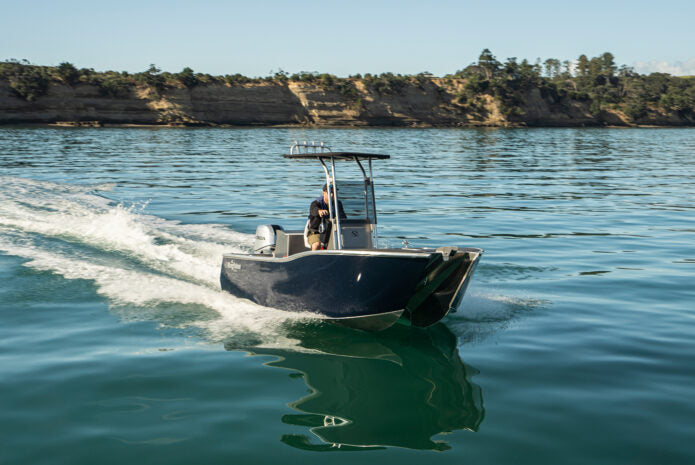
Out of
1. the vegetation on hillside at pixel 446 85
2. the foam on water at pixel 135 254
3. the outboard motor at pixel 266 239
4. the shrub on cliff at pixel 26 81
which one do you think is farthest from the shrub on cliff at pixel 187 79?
the outboard motor at pixel 266 239

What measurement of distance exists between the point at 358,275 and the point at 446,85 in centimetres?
11832

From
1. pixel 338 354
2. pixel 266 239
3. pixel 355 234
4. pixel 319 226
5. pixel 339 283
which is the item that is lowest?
pixel 338 354

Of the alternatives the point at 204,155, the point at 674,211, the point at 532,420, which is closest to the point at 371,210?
the point at 532,420

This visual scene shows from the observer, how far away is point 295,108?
101125mm

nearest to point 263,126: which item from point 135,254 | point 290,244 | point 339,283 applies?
point 135,254

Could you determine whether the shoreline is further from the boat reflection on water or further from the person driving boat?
the boat reflection on water

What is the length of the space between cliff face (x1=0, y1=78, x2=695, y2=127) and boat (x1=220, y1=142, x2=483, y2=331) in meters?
81.1

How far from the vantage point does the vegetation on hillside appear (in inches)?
3447

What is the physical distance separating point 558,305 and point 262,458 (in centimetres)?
649

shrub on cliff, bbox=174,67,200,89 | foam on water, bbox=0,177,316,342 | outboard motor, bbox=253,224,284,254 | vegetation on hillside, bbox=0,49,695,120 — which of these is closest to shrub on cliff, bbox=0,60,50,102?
vegetation on hillside, bbox=0,49,695,120

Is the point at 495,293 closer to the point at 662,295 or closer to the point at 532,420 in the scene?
the point at 662,295

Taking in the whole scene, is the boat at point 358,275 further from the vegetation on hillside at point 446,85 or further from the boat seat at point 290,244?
the vegetation on hillside at point 446,85

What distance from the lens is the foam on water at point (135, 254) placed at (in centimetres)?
1027

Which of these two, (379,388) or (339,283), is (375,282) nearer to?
(339,283)
